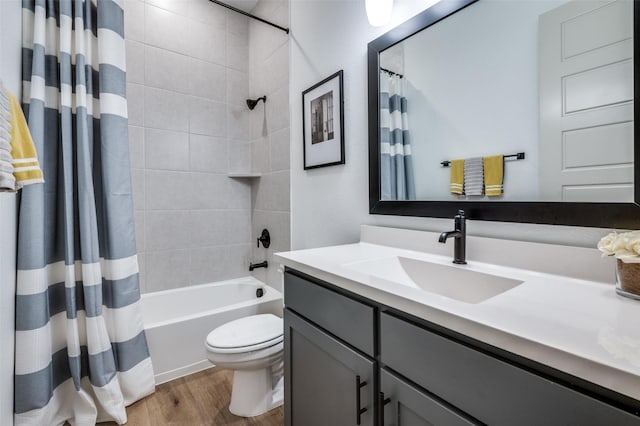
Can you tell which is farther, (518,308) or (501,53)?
(501,53)

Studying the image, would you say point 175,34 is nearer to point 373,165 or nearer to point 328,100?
point 328,100

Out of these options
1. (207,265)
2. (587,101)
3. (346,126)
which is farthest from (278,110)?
(587,101)

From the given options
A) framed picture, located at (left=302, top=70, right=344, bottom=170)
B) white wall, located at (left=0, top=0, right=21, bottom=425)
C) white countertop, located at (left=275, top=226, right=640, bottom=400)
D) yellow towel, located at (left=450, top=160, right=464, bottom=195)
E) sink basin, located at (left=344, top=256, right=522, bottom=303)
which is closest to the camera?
white countertop, located at (left=275, top=226, right=640, bottom=400)

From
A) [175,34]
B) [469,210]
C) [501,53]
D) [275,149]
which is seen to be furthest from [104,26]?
[469,210]

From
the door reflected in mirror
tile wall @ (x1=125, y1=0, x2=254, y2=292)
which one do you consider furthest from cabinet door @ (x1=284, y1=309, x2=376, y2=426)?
tile wall @ (x1=125, y1=0, x2=254, y2=292)

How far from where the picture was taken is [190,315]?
6.54 feet

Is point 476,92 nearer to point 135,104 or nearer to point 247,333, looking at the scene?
point 247,333

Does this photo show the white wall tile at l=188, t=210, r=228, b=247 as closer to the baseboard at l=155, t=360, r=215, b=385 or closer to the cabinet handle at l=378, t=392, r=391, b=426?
the baseboard at l=155, t=360, r=215, b=385

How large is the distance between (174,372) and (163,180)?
52.4 inches

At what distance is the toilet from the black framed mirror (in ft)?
2.77

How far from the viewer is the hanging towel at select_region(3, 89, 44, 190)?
83 centimetres

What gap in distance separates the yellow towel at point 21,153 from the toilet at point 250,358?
1.01 m

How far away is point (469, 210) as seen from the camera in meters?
1.09

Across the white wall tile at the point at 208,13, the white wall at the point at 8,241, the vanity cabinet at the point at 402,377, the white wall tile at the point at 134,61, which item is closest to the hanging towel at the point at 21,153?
the white wall at the point at 8,241
